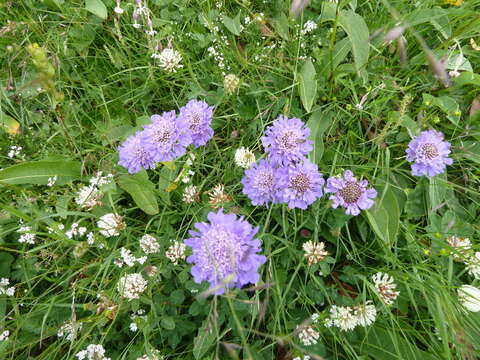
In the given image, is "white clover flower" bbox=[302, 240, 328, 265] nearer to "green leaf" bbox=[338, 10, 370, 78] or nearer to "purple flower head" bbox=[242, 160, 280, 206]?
"purple flower head" bbox=[242, 160, 280, 206]

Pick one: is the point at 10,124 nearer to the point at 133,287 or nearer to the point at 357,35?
the point at 133,287

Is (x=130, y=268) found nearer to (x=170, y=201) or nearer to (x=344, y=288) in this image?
(x=170, y=201)

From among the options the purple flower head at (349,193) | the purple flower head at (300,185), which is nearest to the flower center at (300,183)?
the purple flower head at (300,185)

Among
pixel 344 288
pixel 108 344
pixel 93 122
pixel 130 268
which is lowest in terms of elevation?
pixel 344 288

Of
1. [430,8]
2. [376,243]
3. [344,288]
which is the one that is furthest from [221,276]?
[430,8]

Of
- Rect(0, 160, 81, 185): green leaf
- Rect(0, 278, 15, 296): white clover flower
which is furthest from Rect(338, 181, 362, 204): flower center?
Rect(0, 278, 15, 296): white clover flower

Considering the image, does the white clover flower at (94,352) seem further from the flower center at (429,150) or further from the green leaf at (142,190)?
the flower center at (429,150)
